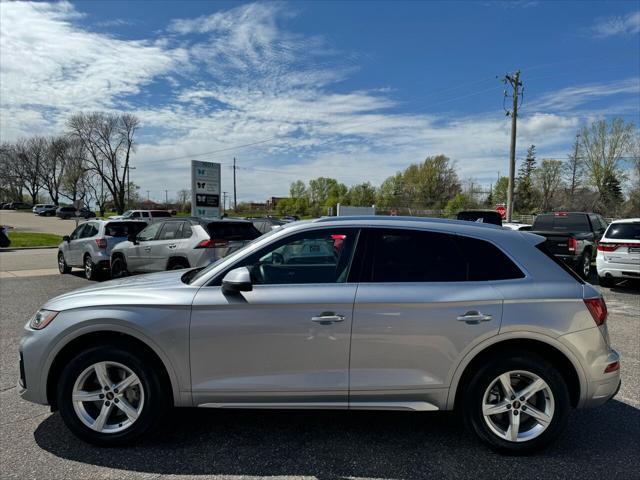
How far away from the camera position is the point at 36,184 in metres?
83.6

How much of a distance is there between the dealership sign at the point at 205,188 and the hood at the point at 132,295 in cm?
1554

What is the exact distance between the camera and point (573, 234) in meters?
11.8

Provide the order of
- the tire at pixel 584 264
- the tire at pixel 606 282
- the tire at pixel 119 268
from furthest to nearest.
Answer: the tire at pixel 584 264 < the tire at pixel 606 282 < the tire at pixel 119 268

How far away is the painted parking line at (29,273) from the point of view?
40.7 feet

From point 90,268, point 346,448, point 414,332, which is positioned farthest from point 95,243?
point 414,332

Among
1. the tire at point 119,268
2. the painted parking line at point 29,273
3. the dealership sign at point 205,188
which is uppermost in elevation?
the dealership sign at point 205,188

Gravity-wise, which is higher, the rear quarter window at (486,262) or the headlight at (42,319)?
the rear quarter window at (486,262)

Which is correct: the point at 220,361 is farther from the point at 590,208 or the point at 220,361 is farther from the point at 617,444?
the point at 590,208

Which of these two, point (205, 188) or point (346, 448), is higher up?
point (205, 188)

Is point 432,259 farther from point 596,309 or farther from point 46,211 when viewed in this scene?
point 46,211

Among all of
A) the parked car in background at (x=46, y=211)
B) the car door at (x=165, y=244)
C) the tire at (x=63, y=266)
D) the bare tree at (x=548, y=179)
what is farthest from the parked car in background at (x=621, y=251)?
the parked car in background at (x=46, y=211)

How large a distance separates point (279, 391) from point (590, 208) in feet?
190

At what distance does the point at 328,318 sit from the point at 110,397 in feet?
5.57

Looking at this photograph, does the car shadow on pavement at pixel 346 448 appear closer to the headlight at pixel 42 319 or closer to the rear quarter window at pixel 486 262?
the headlight at pixel 42 319
